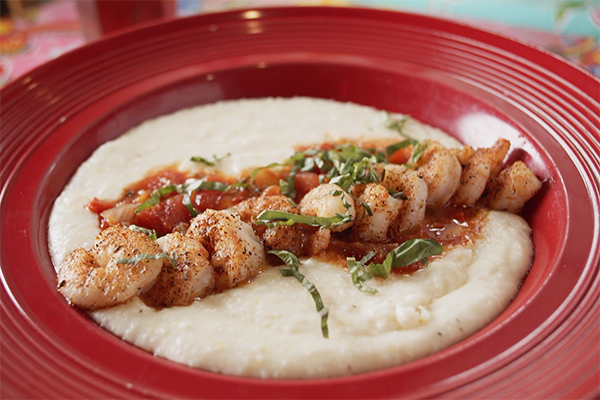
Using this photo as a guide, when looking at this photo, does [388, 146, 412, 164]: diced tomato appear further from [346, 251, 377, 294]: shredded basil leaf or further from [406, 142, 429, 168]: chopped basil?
[346, 251, 377, 294]: shredded basil leaf

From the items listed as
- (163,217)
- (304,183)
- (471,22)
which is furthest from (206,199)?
(471,22)

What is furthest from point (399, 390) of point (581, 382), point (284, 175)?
point (284, 175)

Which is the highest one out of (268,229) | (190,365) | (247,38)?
(247,38)

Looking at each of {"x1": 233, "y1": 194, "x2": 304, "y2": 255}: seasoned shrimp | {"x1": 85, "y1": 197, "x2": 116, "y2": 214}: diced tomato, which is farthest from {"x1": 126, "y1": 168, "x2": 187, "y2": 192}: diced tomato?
{"x1": 233, "y1": 194, "x2": 304, "y2": 255}: seasoned shrimp

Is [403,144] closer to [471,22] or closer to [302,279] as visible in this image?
[302,279]

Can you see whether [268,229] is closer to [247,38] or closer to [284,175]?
[284,175]

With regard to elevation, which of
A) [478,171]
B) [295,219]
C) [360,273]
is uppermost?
[478,171]
